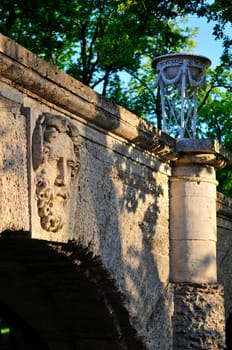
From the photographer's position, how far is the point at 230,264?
8305 mm

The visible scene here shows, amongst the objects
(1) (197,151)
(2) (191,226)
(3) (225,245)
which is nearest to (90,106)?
(1) (197,151)

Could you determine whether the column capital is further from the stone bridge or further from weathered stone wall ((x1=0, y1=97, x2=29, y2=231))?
weathered stone wall ((x1=0, y1=97, x2=29, y2=231))

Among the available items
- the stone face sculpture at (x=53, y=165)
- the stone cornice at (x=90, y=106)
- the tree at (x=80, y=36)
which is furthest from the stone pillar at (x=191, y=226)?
the tree at (x=80, y=36)

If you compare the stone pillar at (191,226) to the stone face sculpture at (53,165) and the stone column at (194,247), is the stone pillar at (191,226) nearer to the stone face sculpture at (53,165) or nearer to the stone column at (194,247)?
the stone column at (194,247)

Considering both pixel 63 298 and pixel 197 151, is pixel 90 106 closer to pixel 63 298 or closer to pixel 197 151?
pixel 63 298

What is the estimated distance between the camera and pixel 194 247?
19.5ft

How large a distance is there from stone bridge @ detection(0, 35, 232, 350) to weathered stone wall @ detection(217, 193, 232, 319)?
1.68m

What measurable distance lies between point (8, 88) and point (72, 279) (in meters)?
1.77

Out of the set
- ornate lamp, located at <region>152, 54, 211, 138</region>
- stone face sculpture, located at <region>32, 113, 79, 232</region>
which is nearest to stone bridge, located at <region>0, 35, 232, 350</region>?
stone face sculpture, located at <region>32, 113, 79, 232</region>

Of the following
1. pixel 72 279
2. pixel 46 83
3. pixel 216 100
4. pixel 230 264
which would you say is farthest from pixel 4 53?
pixel 216 100

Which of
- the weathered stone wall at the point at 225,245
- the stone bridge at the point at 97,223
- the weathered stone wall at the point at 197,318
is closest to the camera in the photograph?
the stone bridge at the point at 97,223

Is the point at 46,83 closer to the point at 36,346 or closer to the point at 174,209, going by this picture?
the point at 174,209

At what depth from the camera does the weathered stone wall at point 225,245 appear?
777 cm

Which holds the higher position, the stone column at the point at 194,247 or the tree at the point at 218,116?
the tree at the point at 218,116
